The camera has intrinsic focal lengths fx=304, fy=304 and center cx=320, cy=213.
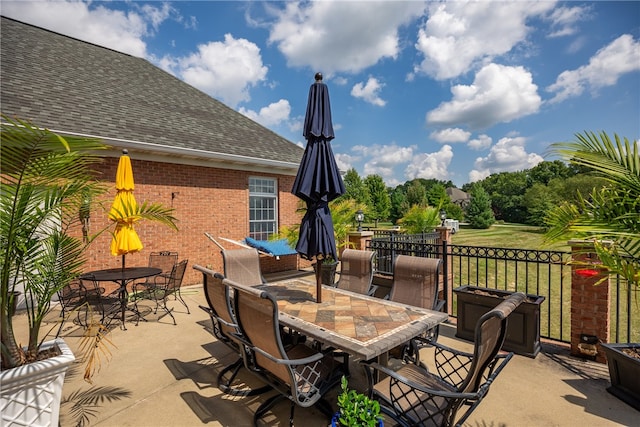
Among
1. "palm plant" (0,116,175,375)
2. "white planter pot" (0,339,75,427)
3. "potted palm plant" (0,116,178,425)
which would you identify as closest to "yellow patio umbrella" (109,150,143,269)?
"palm plant" (0,116,175,375)

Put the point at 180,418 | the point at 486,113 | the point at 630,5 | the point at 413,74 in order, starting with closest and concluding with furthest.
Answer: the point at 180,418, the point at 630,5, the point at 413,74, the point at 486,113

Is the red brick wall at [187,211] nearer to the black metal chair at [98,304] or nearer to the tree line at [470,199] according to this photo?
the black metal chair at [98,304]

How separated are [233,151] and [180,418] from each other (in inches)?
300

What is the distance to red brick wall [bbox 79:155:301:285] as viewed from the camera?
7199mm

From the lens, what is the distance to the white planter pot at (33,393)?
6.84 ft

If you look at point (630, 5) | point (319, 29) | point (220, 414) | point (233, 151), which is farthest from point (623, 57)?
point (233, 151)

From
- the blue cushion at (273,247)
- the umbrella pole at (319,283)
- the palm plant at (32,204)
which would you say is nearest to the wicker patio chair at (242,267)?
the umbrella pole at (319,283)

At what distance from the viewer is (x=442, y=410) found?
7.29 feet

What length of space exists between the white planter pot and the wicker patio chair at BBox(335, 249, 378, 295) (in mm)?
3674

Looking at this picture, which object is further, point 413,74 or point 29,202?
point 413,74

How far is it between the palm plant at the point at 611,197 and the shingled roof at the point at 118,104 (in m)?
7.89

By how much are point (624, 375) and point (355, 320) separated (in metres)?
2.89

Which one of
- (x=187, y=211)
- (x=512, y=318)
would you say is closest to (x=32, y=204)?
(x=512, y=318)

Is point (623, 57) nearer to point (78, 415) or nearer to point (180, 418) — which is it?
point (180, 418)
